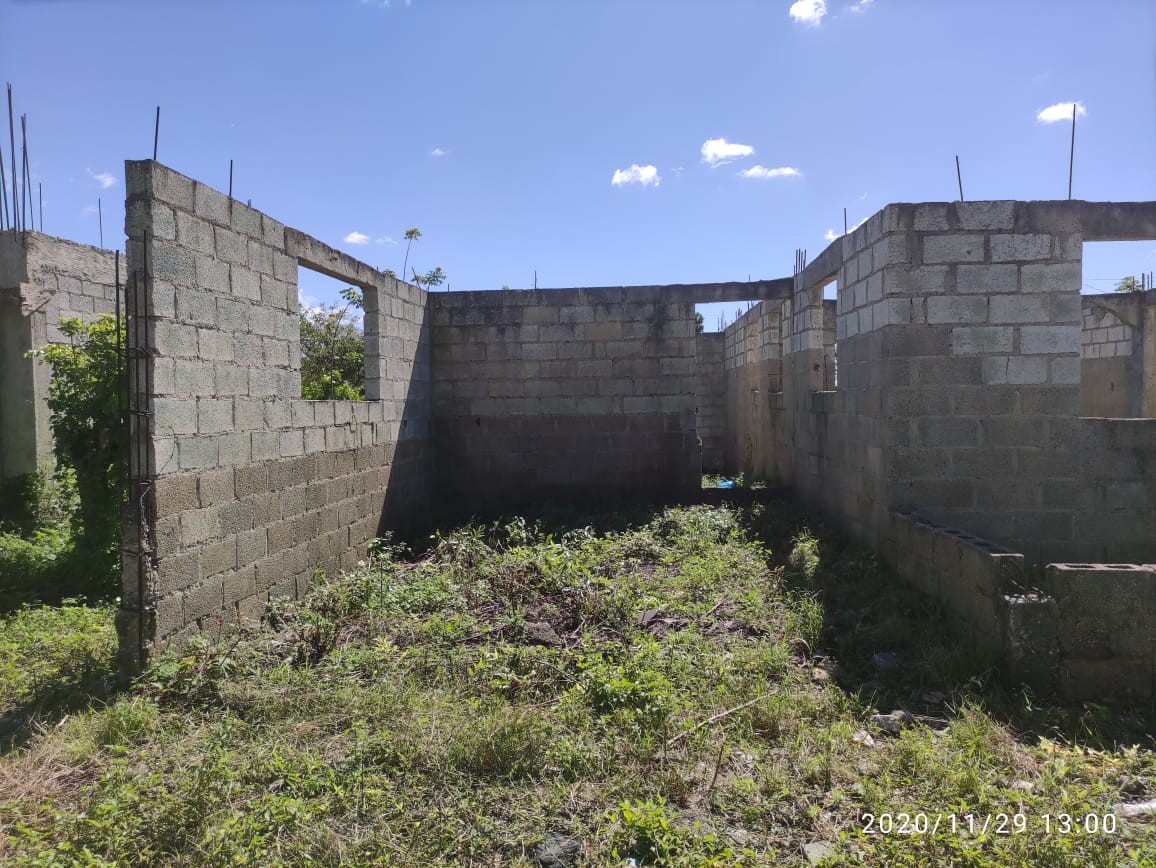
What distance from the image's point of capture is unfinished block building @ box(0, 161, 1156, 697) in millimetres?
4191

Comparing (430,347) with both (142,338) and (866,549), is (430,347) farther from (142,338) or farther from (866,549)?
(866,549)

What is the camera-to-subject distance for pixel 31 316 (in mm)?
7973

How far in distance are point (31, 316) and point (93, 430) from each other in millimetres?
3429

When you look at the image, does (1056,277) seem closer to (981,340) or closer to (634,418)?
(981,340)

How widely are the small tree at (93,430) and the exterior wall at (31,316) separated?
254cm

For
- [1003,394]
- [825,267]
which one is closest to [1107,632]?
[1003,394]

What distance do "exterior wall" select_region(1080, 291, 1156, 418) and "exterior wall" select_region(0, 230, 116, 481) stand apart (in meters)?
12.9

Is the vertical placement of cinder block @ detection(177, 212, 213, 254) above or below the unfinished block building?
above

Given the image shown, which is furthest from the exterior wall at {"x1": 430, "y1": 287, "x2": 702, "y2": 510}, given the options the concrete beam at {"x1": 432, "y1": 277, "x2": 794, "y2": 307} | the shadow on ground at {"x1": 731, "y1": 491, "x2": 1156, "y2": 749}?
the shadow on ground at {"x1": 731, "y1": 491, "x2": 1156, "y2": 749}

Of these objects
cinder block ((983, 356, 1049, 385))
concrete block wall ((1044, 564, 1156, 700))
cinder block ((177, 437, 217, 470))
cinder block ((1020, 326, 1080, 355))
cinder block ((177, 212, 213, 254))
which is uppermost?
cinder block ((177, 212, 213, 254))

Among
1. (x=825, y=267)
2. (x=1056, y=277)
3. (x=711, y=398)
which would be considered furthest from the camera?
(x=711, y=398)

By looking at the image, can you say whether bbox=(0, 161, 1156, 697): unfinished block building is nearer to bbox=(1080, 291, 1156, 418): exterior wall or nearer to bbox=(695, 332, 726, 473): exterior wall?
bbox=(695, 332, 726, 473): exterior wall

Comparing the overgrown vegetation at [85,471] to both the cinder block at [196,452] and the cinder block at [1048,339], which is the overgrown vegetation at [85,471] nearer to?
the cinder block at [196,452]

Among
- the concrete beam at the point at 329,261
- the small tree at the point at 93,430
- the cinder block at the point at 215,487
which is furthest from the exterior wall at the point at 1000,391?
the small tree at the point at 93,430
